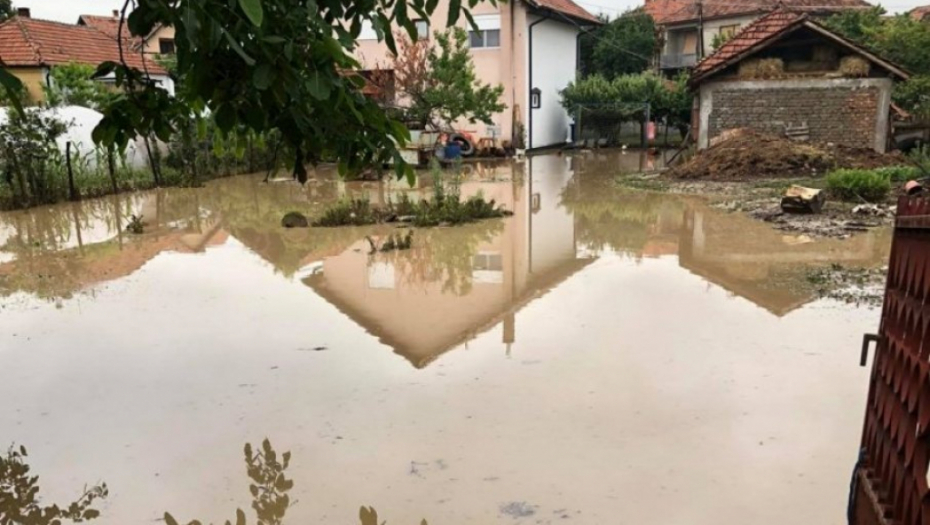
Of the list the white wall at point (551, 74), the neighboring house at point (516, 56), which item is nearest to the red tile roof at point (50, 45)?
the neighboring house at point (516, 56)

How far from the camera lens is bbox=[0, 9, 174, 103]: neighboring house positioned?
81.3 feet

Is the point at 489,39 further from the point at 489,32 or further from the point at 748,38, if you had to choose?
the point at 748,38

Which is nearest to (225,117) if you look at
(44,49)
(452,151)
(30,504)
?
(30,504)

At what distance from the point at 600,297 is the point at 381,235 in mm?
4992

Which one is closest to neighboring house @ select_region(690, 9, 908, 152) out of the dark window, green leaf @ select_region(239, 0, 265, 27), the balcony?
the dark window

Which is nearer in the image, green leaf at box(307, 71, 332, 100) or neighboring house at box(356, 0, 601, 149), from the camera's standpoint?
green leaf at box(307, 71, 332, 100)

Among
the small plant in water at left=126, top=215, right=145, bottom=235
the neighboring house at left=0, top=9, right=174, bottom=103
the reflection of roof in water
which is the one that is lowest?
the reflection of roof in water

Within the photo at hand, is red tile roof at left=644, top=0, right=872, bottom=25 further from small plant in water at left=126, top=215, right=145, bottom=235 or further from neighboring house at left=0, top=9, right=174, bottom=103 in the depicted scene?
small plant in water at left=126, top=215, right=145, bottom=235

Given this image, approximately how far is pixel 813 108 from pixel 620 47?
2120 cm

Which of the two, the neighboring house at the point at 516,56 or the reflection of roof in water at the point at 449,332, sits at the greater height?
the neighboring house at the point at 516,56

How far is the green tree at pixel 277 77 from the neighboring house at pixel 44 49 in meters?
22.0

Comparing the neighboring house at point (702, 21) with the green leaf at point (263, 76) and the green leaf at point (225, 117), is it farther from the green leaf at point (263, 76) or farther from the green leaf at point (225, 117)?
the green leaf at point (263, 76)

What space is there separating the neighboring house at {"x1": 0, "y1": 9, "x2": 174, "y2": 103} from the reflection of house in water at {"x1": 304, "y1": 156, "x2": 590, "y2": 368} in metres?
15.4

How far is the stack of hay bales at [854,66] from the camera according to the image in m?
19.3
